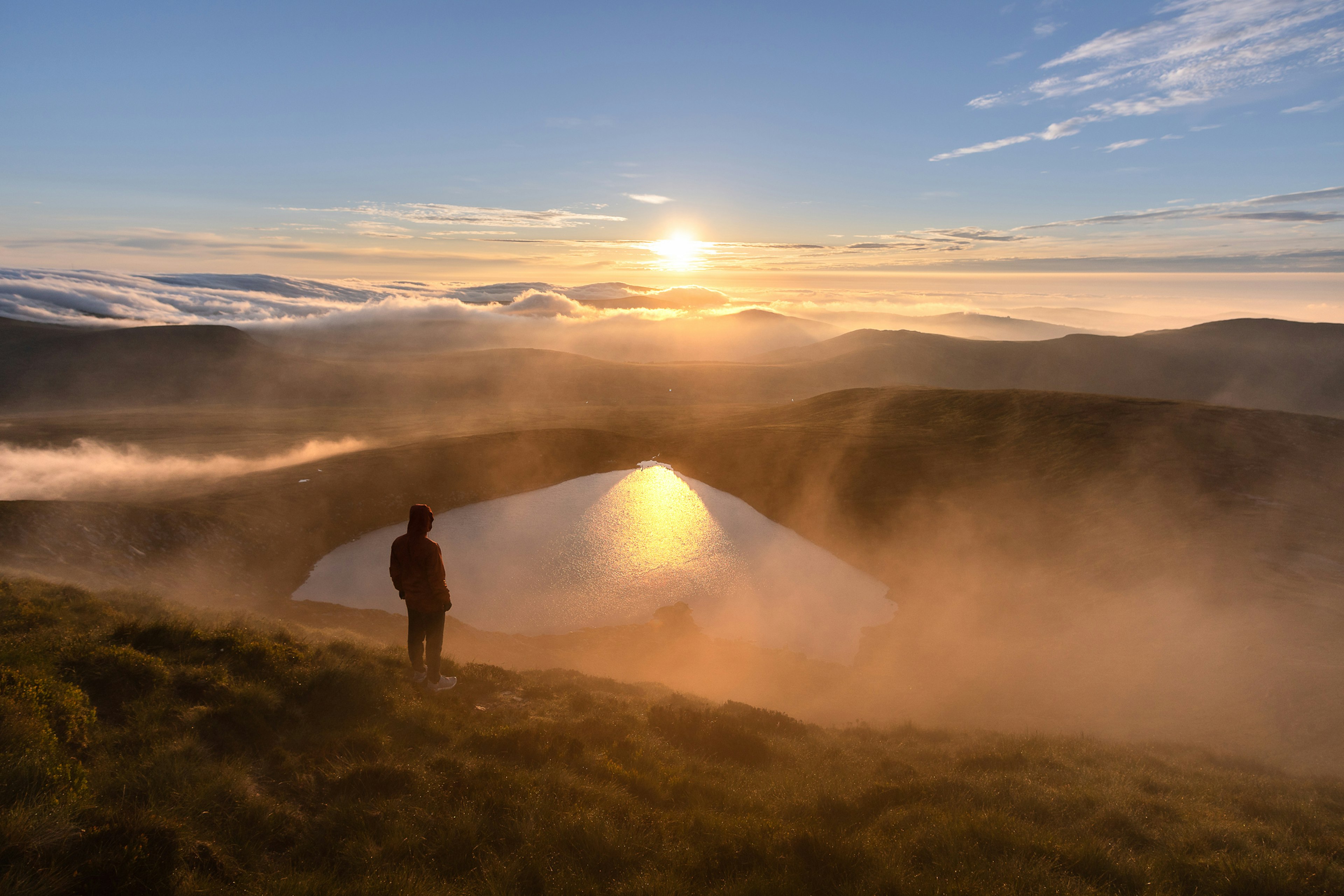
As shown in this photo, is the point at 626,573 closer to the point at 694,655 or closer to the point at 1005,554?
the point at 694,655

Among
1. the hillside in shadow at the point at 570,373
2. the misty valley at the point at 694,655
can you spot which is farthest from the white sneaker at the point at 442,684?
the hillside in shadow at the point at 570,373

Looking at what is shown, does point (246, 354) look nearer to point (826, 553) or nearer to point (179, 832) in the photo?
point (826, 553)

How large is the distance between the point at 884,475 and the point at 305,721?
39784 mm

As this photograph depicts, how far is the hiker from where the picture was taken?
36.0 ft

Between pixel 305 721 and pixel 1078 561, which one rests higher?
pixel 305 721

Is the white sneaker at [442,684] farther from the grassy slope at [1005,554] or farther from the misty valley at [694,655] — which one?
the grassy slope at [1005,554]

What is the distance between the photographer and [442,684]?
12.0 m

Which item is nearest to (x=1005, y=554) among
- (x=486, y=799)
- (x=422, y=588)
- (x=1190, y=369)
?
(x=422, y=588)

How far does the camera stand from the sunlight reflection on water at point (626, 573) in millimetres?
26656

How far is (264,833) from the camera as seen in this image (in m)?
6.50

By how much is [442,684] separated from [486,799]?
4727 mm

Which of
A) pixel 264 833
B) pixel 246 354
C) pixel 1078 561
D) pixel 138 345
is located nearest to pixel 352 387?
pixel 246 354

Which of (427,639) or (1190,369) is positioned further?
(1190,369)

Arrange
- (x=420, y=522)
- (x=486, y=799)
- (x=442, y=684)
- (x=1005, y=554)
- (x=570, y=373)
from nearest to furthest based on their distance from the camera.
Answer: (x=486, y=799)
(x=420, y=522)
(x=442, y=684)
(x=1005, y=554)
(x=570, y=373)
